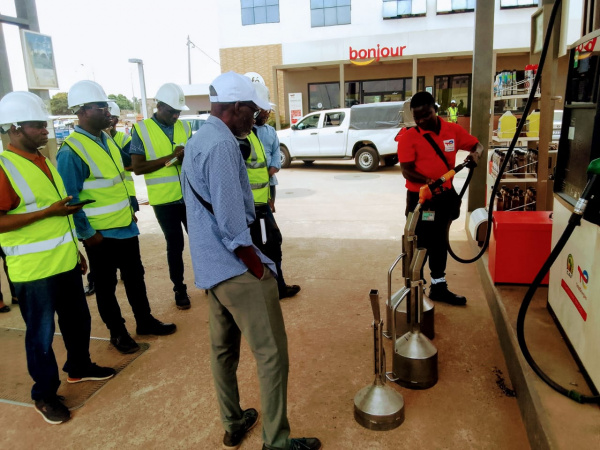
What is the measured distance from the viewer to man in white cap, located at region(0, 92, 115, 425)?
2.69m

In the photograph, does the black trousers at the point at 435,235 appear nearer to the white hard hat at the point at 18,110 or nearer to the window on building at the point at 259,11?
the white hard hat at the point at 18,110

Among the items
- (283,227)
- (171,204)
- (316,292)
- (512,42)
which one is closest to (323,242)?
(283,227)

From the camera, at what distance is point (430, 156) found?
395 centimetres

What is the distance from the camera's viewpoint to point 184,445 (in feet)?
8.66

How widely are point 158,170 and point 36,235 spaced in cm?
156

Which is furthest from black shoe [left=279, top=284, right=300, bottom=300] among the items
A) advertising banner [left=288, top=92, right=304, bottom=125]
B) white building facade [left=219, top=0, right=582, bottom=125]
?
advertising banner [left=288, top=92, right=304, bottom=125]

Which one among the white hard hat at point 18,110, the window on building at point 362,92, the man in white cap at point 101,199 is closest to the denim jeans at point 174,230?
the man in white cap at point 101,199

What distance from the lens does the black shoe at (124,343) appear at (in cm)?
370

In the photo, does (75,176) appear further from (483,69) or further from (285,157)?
(285,157)

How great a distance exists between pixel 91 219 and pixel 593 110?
3.31m

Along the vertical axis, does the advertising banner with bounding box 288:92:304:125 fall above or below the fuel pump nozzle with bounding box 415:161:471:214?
above

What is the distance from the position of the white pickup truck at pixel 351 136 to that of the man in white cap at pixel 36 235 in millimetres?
11177

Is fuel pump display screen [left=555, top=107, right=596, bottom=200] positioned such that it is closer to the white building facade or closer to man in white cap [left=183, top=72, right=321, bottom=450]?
man in white cap [left=183, top=72, right=321, bottom=450]

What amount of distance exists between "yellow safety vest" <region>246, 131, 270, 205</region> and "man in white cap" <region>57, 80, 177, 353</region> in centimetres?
102
